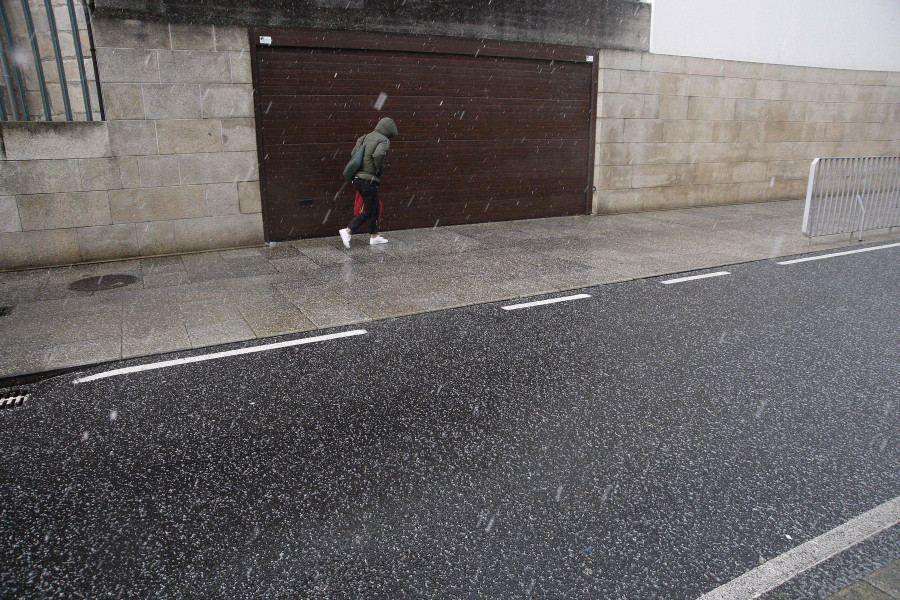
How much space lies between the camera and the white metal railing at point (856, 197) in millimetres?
9383

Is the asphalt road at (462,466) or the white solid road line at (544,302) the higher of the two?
the asphalt road at (462,466)

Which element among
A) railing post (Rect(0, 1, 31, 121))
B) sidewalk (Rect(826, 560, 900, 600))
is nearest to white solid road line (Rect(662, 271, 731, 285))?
sidewalk (Rect(826, 560, 900, 600))

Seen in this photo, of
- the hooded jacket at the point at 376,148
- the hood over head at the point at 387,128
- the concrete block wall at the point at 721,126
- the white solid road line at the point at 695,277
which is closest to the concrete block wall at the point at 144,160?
the hooded jacket at the point at 376,148

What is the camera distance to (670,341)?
5.37 m

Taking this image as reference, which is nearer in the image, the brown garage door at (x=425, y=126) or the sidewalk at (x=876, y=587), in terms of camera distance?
the sidewalk at (x=876, y=587)

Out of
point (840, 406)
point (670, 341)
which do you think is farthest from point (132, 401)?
point (840, 406)

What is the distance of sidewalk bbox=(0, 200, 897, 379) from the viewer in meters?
5.64

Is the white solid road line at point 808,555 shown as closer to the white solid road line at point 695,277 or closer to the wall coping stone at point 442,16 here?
the white solid road line at point 695,277

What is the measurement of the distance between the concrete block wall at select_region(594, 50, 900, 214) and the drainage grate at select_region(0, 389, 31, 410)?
1034 centimetres

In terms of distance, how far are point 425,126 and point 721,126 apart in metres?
7.09

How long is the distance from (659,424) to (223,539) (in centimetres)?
258

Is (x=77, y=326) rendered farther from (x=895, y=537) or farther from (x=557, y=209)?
(x=557, y=209)

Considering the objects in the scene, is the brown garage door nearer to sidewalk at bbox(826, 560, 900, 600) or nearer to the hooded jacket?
the hooded jacket

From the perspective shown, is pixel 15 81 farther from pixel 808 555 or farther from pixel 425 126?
pixel 808 555
